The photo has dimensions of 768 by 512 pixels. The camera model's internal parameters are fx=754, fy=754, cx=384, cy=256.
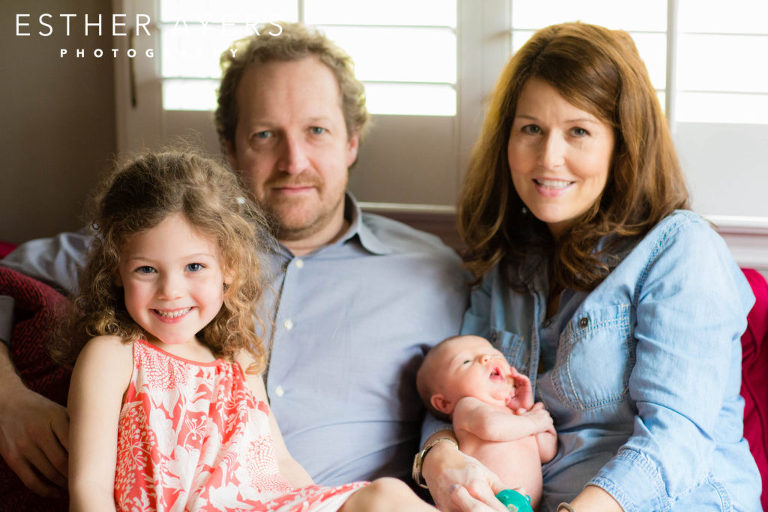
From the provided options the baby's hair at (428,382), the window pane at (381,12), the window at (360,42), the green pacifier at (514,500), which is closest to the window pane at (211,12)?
the window at (360,42)

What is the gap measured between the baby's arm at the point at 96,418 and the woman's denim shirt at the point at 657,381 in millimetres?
896

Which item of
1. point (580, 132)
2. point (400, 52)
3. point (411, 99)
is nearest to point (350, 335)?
point (580, 132)

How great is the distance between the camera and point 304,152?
1.98 metres

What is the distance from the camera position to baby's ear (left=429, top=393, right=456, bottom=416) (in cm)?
172

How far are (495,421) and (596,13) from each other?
1241 millimetres

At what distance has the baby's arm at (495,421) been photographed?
157 cm

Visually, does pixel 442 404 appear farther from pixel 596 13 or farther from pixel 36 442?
pixel 596 13

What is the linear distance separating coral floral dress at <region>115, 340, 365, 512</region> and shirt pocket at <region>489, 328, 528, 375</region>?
0.57 meters

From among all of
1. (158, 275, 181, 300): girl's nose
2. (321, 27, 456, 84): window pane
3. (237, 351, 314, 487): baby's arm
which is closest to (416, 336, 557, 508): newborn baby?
(237, 351, 314, 487): baby's arm

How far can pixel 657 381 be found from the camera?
149cm

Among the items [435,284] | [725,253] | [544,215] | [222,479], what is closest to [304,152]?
[435,284]

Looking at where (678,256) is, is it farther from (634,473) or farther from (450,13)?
(450,13)

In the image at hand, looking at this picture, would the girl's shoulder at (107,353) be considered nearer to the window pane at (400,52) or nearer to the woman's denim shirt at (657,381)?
the woman's denim shirt at (657,381)

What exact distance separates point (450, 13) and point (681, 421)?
1363 mm
